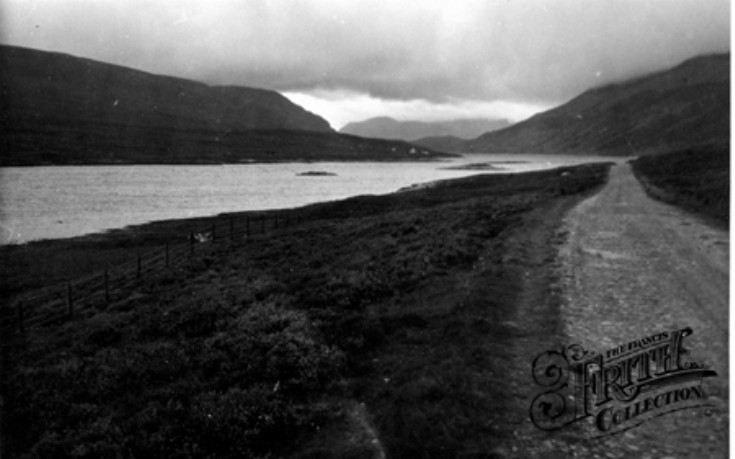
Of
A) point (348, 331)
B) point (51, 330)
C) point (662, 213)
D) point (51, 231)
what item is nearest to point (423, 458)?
point (348, 331)

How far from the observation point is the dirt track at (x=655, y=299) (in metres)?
8.43

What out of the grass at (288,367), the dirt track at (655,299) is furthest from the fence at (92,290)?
the dirt track at (655,299)

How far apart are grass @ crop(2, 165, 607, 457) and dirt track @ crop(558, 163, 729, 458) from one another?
2.01 meters

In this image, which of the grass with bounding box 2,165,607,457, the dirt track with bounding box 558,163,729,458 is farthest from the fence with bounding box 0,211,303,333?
the dirt track with bounding box 558,163,729,458

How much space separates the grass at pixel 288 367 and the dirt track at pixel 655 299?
6.58ft

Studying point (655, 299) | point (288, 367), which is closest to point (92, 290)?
point (288, 367)

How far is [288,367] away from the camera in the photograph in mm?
12125

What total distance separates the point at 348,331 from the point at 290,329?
1638mm

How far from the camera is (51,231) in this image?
5097 centimetres

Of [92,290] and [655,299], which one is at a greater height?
[655,299]

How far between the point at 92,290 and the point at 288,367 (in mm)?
20514

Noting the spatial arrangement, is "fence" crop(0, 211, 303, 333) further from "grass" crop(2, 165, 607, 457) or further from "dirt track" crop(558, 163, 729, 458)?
"dirt track" crop(558, 163, 729, 458)

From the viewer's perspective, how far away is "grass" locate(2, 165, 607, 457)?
9.34m

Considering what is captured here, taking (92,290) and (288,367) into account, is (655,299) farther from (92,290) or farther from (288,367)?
(92,290)
